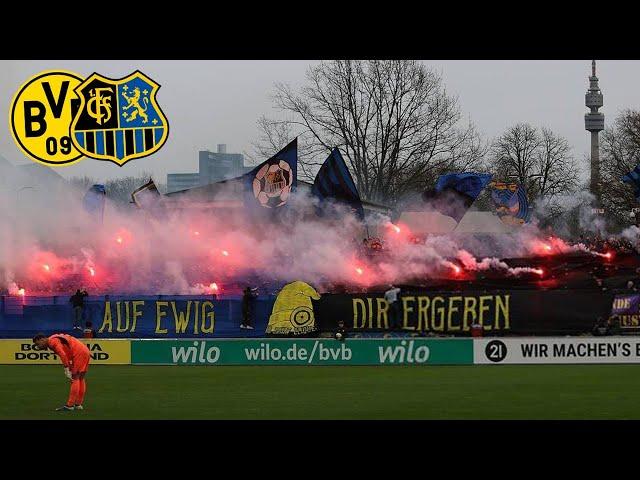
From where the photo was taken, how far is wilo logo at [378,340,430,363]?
32.8 metres

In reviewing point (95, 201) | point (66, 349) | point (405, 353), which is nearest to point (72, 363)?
point (66, 349)

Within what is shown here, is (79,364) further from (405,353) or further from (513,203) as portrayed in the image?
(513,203)

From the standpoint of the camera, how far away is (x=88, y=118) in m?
32.7

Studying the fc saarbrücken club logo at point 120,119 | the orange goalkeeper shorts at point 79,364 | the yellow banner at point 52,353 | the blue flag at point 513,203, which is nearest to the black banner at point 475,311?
the yellow banner at point 52,353

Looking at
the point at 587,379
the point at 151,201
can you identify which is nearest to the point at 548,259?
the point at 587,379

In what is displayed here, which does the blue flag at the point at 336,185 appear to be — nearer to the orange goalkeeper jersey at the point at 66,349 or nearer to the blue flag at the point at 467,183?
the blue flag at the point at 467,183

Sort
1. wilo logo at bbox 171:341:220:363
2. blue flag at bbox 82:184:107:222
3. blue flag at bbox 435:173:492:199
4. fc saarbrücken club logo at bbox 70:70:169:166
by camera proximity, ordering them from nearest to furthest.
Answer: fc saarbrücken club logo at bbox 70:70:169:166
wilo logo at bbox 171:341:220:363
blue flag at bbox 82:184:107:222
blue flag at bbox 435:173:492:199

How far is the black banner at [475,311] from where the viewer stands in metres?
35.6

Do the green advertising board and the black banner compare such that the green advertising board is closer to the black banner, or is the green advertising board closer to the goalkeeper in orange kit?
the black banner

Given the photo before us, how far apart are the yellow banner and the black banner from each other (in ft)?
21.3

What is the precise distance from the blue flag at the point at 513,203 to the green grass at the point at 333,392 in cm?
2110

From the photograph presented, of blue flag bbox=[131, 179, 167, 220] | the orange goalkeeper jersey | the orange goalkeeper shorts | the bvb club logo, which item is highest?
the bvb club logo

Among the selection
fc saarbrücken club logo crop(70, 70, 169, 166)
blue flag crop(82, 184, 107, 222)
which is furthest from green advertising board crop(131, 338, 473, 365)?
blue flag crop(82, 184, 107, 222)

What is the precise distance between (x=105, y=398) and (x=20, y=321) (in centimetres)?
1554
